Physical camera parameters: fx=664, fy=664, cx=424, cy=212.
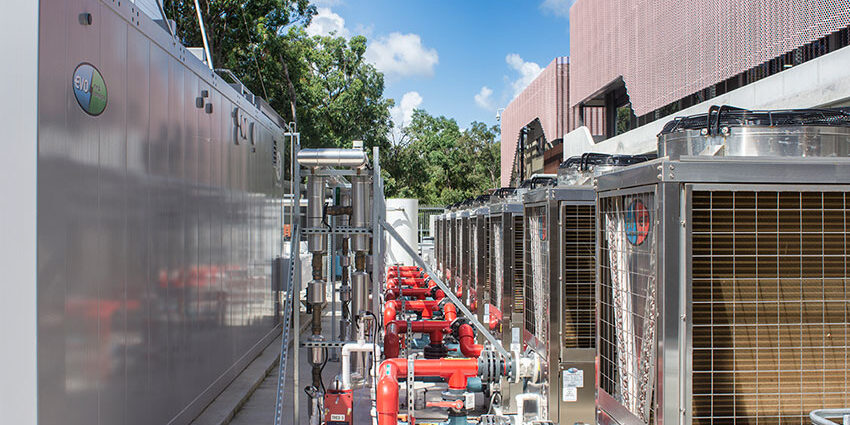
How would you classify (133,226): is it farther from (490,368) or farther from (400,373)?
(490,368)

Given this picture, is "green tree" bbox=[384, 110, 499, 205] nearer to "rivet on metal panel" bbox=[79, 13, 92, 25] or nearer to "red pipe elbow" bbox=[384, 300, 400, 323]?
"red pipe elbow" bbox=[384, 300, 400, 323]

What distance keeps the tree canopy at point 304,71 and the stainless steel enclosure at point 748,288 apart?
51.7 feet

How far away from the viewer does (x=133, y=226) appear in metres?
4.80

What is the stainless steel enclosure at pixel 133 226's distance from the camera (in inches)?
143

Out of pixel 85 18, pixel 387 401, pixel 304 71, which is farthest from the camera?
pixel 304 71

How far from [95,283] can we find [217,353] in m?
3.29

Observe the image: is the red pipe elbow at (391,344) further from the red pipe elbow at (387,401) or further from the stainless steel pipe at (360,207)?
the red pipe elbow at (387,401)

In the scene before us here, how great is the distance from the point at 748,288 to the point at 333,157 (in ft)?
10.8

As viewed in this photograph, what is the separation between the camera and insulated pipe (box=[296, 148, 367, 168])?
531cm

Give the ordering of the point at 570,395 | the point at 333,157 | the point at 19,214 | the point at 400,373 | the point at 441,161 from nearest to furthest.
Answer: the point at 19,214 < the point at 333,157 < the point at 400,373 < the point at 570,395 < the point at 441,161

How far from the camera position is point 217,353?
723 centimetres

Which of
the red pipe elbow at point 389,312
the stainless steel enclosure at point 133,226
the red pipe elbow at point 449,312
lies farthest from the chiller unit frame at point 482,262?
the stainless steel enclosure at point 133,226

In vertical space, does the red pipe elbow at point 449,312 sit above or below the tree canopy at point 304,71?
below

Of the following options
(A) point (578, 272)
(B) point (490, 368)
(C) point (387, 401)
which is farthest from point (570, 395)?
(C) point (387, 401)
